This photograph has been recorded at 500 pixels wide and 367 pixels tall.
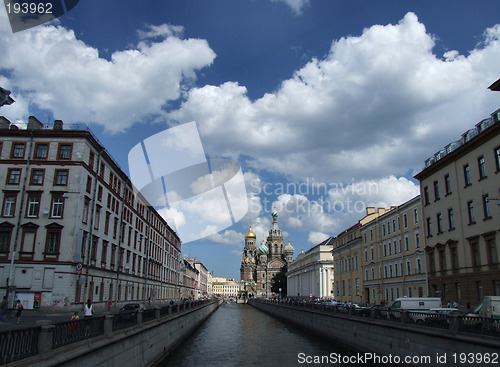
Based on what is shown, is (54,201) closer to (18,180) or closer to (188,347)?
(18,180)

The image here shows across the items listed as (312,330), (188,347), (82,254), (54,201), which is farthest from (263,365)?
(54,201)

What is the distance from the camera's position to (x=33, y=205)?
35.3m

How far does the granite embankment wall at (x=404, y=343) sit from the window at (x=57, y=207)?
2362 centimetres

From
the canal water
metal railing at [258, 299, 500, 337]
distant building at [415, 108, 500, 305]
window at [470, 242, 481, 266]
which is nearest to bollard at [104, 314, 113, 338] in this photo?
the canal water

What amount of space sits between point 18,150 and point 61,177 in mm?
4783

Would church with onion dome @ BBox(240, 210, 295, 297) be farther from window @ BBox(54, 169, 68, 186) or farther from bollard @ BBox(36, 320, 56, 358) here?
bollard @ BBox(36, 320, 56, 358)

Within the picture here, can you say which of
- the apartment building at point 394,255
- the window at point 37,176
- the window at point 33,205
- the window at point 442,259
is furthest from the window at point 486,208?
the window at point 37,176

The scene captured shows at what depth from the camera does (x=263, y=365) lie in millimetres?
20609

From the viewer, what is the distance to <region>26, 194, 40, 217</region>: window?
115ft

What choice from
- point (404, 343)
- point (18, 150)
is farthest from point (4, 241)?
point (404, 343)

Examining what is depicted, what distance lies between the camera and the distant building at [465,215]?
1193 inches

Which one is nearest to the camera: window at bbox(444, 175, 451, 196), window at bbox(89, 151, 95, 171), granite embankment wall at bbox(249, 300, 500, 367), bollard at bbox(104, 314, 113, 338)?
granite embankment wall at bbox(249, 300, 500, 367)

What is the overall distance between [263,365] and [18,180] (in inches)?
1086

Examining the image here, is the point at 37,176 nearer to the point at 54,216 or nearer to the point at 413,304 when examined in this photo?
the point at 54,216
